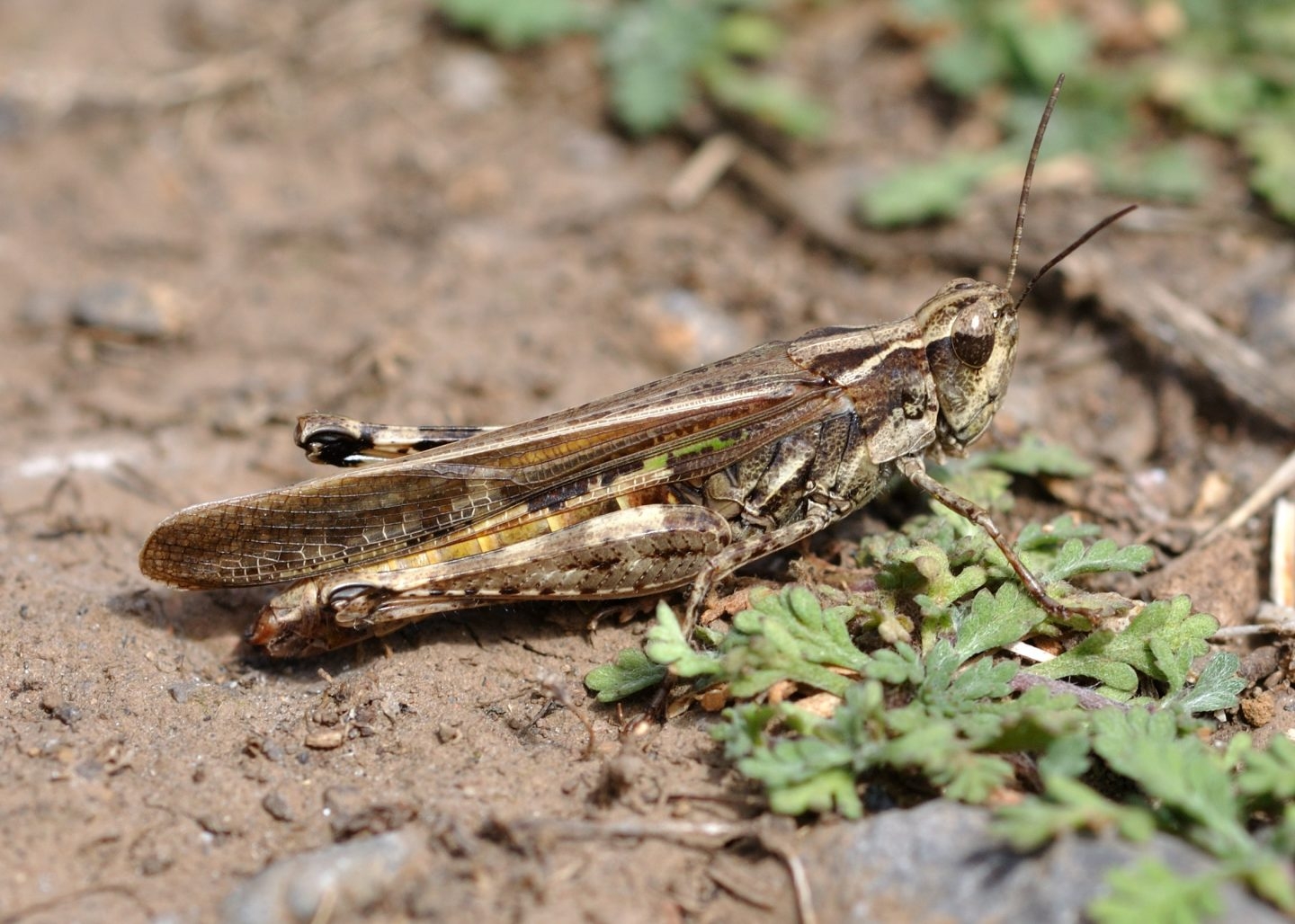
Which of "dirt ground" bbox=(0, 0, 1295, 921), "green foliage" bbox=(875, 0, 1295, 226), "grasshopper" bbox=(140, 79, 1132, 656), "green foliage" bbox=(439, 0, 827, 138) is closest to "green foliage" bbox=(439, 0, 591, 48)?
"green foliage" bbox=(439, 0, 827, 138)

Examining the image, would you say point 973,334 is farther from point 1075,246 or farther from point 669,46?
point 669,46

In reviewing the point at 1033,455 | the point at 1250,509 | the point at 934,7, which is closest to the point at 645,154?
the point at 934,7

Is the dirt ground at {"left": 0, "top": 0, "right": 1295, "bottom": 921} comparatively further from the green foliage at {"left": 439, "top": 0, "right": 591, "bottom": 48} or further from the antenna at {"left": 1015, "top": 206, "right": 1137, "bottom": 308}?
the antenna at {"left": 1015, "top": 206, "right": 1137, "bottom": 308}

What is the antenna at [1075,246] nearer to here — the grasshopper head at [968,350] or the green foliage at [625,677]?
the grasshopper head at [968,350]

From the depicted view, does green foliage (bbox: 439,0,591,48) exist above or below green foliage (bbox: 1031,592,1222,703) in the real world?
above

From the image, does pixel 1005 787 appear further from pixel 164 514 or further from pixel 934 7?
pixel 934 7
